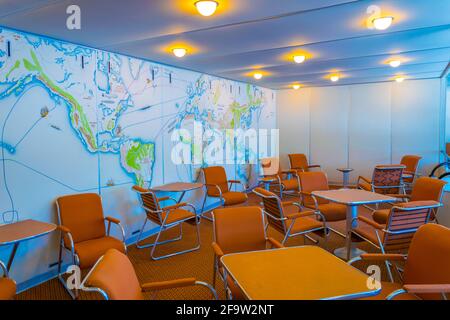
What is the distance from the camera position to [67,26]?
10.5ft

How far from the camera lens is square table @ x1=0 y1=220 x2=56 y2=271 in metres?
2.60

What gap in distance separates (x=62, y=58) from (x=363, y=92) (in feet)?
23.4

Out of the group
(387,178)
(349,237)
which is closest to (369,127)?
(387,178)

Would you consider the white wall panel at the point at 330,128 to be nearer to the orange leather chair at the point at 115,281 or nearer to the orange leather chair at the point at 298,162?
the orange leather chair at the point at 298,162

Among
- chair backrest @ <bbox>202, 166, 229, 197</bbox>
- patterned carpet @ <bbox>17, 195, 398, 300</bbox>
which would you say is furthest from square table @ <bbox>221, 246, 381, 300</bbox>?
chair backrest @ <bbox>202, 166, 229, 197</bbox>

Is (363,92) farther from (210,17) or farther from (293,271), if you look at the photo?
(293,271)

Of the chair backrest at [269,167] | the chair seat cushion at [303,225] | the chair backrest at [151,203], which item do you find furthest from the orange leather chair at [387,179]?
the chair backrest at [151,203]

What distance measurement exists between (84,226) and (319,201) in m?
3.19

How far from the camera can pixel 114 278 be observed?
1.65 metres

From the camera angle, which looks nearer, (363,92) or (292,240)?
(292,240)

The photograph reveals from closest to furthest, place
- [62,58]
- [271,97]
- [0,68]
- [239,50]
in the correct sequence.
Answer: [0,68], [62,58], [239,50], [271,97]

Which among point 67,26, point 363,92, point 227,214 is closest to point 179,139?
point 67,26

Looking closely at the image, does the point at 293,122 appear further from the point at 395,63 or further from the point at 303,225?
the point at 303,225

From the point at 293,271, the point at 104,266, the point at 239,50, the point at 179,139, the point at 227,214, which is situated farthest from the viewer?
the point at 179,139
